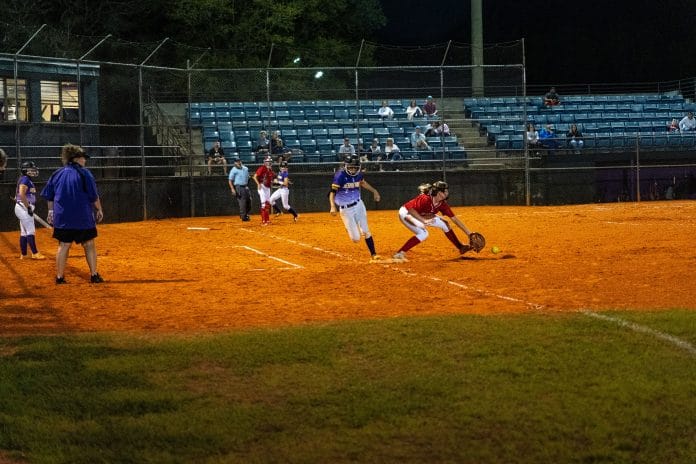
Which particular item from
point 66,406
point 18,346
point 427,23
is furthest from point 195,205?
point 427,23

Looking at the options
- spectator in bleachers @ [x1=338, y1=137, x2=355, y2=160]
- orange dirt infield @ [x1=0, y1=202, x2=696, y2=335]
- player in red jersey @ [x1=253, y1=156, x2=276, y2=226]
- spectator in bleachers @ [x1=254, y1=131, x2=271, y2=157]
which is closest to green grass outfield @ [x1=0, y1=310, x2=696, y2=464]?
orange dirt infield @ [x1=0, y1=202, x2=696, y2=335]

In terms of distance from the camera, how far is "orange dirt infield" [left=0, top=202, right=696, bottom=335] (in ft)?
34.2

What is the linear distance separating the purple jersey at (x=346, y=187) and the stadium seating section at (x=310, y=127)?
15317 mm

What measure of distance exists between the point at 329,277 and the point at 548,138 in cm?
2113

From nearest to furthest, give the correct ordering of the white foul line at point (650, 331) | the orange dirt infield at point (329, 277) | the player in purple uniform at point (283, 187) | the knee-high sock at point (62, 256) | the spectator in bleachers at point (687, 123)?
1. the white foul line at point (650, 331)
2. the orange dirt infield at point (329, 277)
3. the knee-high sock at point (62, 256)
4. the player in purple uniform at point (283, 187)
5. the spectator in bleachers at point (687, 123)

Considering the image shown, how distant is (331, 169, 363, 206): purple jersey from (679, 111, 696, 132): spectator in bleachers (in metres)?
23.6

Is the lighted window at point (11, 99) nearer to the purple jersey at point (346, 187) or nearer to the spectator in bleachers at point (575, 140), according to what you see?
the purple jersey at point (346, 187)

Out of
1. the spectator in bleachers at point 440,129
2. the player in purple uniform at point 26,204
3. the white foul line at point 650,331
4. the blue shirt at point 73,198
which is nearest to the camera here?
the white foul line at point 650,331

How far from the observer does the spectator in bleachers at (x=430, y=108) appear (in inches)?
1314

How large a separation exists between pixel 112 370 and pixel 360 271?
24.4 feet

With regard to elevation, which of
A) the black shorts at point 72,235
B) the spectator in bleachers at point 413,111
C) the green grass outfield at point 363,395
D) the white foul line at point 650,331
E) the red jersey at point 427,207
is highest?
the spectator in bleachers at point 413,111

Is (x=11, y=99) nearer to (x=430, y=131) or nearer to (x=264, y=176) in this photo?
(x=264, y=176)

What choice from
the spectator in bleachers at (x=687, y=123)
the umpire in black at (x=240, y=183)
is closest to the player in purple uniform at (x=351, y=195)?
the umpire in black at (x=240, y=183)

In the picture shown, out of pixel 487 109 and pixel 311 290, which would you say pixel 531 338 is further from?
pixel 487 109
